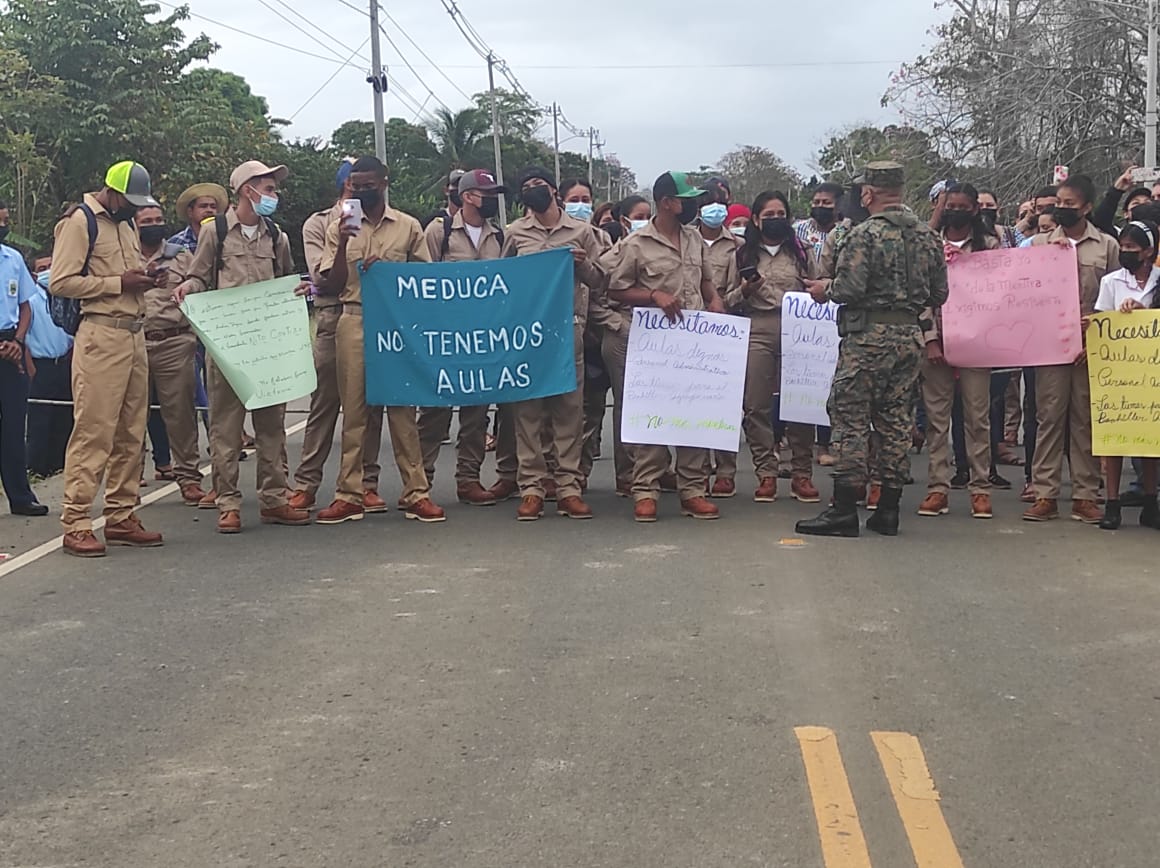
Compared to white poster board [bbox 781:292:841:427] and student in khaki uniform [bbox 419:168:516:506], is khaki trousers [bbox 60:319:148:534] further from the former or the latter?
white poster board [bbox 781:292:841:427]

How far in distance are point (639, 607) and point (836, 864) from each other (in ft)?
9.37

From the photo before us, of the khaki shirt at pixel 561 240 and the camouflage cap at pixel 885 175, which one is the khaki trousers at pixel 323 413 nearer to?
the khaki shirt at pixel 561 240

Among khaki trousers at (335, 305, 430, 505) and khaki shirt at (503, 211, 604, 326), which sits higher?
khaki shirt at (503, 211, 604, 326)

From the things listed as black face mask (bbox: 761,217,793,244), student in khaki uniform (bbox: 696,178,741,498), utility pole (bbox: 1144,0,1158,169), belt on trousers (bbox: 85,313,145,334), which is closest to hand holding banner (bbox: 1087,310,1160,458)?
black face mask (bbox: 761,217,793,244)

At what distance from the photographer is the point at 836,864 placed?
3.96 meters

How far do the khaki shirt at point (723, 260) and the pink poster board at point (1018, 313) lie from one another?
1540 mm

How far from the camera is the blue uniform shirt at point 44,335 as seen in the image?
11.1 m

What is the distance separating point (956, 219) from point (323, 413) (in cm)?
413

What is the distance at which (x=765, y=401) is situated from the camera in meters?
9.91

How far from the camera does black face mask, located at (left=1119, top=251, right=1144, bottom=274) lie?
855 centimetres

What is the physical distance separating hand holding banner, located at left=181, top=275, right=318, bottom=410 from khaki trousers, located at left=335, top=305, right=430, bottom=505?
Result: 214 millimetres

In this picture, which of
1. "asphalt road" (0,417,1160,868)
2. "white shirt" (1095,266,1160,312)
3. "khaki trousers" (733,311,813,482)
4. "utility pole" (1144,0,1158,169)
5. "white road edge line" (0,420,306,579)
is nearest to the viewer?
"asphalt road" (0,417,1160,868)

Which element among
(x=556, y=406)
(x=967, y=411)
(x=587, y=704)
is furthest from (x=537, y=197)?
(x=587, y=704)

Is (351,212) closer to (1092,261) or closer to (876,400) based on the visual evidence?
(876,400)
